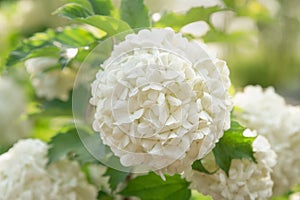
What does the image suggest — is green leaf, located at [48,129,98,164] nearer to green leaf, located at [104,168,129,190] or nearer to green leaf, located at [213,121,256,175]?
green leaf, located at [104,168,129,190]

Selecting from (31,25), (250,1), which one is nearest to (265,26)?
(250,1)

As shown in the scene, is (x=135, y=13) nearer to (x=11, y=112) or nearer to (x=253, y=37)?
(x=11, y=112)

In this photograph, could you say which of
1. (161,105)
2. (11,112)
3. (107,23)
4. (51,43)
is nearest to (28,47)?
(51,43)

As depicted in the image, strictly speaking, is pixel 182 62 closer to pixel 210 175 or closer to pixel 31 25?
pixel 210 175

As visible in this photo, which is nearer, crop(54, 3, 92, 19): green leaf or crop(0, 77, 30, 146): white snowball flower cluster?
crop(54, 3, 92, 19): green leaf

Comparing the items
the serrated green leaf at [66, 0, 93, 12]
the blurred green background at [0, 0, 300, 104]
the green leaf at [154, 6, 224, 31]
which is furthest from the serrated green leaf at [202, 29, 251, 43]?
the blurred green background at [0, 0, 300, 104]

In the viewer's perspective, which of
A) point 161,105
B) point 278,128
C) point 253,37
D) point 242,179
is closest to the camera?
point 161,105
